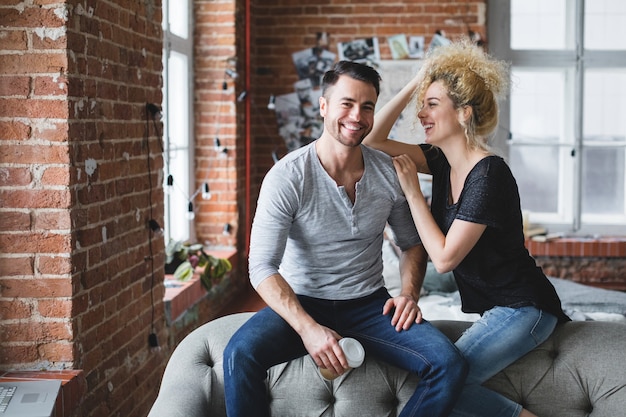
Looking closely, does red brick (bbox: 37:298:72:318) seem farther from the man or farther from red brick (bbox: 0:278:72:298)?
the man

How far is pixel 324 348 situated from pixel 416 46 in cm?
399

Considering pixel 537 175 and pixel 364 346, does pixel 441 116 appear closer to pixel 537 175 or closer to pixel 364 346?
pixel 364 346

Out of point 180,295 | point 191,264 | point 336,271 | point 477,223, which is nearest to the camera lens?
point 477,223

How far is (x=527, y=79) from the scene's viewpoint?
20.2 feet

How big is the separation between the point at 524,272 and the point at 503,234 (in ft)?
0.44

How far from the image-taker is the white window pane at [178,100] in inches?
184

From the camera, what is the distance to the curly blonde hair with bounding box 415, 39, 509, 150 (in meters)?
2.49

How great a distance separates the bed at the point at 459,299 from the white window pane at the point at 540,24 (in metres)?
2.15

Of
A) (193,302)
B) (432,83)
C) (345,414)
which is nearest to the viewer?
(345,414)

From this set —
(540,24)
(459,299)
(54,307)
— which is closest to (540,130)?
(540,24)

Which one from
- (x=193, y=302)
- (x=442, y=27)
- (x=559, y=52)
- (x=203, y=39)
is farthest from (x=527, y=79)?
(x=193, y=302)

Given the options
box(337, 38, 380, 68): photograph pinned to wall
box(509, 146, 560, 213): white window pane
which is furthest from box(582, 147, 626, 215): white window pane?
box(337, 38, 380, 68): photograph pinned to wall

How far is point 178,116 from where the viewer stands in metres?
4.90

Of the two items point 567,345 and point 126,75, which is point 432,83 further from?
point 126,75
